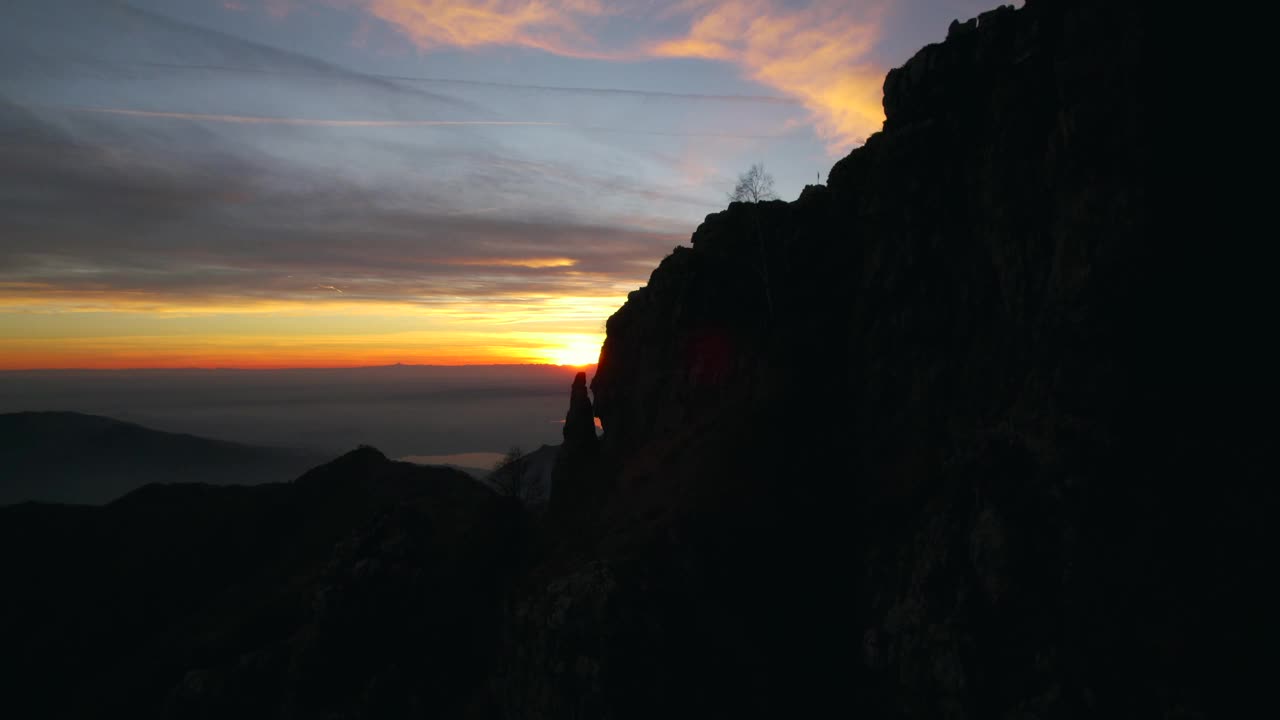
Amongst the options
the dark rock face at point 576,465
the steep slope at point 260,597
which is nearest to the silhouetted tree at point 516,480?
the steep slope at point 260,597

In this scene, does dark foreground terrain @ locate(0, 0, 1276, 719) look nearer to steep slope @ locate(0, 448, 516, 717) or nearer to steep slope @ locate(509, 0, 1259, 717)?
steep slope @ locate(509, 0, 1259, 717)

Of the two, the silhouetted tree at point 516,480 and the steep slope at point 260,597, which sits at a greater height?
the silhouetted tree at point 516,480

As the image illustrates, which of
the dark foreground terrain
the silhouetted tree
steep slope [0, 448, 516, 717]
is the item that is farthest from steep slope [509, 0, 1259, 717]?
the silhouetted tree

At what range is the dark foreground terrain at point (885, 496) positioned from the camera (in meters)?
20.6

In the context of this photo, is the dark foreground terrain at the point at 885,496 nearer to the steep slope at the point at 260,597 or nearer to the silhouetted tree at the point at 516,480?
the steep slope at the point at 260,597

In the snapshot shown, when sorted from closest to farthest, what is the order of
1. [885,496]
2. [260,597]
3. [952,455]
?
[952,455]
[885,496]
[260,597]

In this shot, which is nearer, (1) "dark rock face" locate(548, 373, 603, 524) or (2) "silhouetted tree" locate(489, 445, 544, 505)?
(1) "dark rock face" locate(548, 373, 603, 524)

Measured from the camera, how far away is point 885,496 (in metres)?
31.9

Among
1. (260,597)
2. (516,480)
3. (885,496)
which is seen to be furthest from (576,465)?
(260,597)

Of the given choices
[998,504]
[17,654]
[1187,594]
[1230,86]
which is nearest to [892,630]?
[998,504]

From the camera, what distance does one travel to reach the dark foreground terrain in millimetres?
20562

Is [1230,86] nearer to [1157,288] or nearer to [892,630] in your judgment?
[1157,288]

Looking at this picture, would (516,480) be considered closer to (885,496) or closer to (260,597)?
(260,597)

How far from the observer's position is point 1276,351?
70.5 ft
